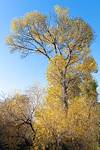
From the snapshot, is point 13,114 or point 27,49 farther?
point 27,49

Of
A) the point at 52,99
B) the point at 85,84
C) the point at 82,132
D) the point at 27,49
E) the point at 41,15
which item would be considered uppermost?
the point at 41,15

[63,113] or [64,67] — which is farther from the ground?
[64,67]

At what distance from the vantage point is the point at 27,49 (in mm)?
27188

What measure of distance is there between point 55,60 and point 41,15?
3433 millimetres

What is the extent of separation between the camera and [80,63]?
26000 millimetres

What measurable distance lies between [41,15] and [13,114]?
23.0ft

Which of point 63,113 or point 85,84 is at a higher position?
point 85,84

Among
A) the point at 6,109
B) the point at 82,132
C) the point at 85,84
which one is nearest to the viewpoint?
the point at 82,132

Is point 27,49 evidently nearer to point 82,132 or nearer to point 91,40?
point 91,40

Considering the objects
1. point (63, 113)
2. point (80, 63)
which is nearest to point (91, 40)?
point (80, 63)

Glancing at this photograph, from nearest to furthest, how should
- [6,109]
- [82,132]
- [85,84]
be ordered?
[82,132], [6,109], [85,84]

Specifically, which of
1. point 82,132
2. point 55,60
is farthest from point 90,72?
point 82,132

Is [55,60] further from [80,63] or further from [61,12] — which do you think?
[61,12]

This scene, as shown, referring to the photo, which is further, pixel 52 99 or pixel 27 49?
pixel 27 49
